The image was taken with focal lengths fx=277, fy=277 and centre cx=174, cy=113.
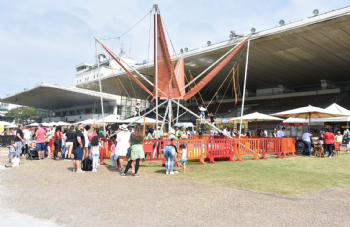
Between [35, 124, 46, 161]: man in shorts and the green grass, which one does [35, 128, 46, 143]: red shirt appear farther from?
the green grass

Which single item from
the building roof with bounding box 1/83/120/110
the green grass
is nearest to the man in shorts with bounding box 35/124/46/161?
the green grass

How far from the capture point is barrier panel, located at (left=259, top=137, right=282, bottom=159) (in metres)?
13.0

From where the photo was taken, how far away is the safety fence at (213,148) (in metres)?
10.4

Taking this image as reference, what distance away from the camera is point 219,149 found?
11.5m

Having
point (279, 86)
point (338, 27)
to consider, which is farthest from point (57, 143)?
point (279, 86)

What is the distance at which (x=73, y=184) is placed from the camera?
7.15m

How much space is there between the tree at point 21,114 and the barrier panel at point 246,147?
257 ft

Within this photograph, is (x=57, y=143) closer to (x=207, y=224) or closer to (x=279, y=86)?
(x=207, y=224)

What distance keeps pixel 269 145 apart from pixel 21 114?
259 ft

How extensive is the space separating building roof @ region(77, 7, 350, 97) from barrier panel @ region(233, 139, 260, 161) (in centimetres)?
A: 667

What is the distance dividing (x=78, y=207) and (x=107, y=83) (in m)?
35.6

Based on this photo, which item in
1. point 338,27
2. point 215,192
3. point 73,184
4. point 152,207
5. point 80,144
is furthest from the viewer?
point 338,27

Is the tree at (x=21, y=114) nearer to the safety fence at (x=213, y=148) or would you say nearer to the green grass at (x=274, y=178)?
the safety fence at (x=213, y=148)

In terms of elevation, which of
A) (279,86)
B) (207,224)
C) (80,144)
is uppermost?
(279,86)
